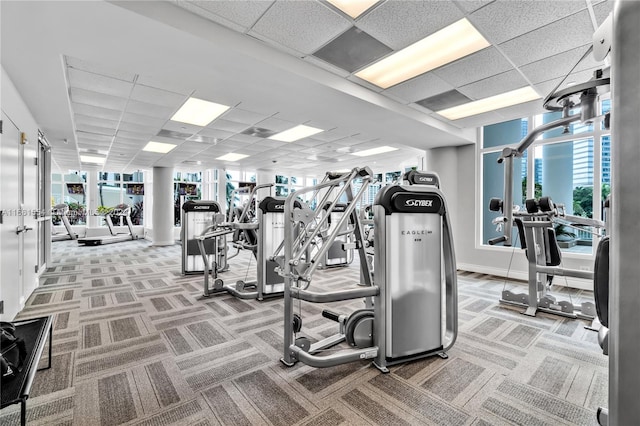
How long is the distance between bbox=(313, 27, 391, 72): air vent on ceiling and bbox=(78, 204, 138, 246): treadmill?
10806 millimetres

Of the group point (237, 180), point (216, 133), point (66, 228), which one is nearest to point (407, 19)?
point (216, 133)

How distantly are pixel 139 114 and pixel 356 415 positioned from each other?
536 cm

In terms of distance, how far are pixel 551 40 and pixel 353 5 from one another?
202cm

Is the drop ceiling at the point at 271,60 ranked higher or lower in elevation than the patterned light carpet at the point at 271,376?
higher

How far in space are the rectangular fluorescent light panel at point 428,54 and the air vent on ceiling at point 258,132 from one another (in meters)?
2.76

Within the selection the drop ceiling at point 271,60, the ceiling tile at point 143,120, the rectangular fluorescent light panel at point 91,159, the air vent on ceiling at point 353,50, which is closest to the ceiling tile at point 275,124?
the drop ceiling at point 271,60

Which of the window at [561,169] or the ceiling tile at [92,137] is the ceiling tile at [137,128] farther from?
the window at [561,169]

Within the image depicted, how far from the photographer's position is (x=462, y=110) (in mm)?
5062

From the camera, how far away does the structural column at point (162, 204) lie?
1045cm

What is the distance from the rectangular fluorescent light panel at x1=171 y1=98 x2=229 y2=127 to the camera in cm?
471

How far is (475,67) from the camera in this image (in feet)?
11.6

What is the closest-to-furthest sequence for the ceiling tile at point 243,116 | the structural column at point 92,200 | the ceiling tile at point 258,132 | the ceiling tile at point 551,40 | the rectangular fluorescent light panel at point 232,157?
1. the ceiling tile at point 551,40
2. the ceiling tile at point 243,116
3. the ceiling tile at point 258,132
4. the rectangular fluorescent light panel at point 232,157
5. the structural column at point 92,200

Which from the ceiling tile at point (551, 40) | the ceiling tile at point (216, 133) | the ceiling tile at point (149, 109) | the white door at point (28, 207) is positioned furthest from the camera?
the ceiling tile at point (216, 133)

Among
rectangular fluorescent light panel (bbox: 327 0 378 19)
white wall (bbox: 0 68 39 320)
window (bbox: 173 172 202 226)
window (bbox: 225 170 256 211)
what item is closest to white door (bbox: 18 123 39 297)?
white wall (bbox: 0 68 39 320)
